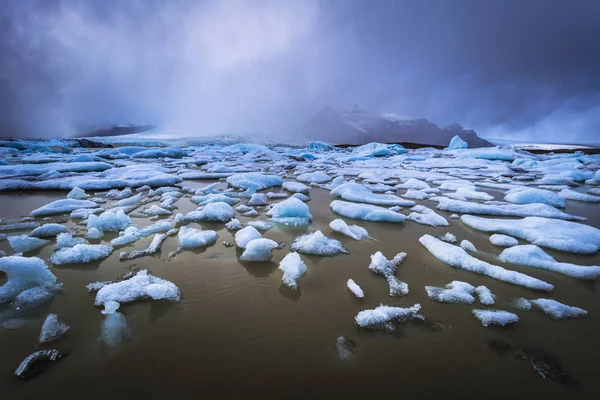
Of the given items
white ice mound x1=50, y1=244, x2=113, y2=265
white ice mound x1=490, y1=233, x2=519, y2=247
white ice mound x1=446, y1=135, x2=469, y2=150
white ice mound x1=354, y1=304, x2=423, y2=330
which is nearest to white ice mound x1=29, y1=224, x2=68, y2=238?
white ice mound x1=50, y1=244, x2=113, y2=265

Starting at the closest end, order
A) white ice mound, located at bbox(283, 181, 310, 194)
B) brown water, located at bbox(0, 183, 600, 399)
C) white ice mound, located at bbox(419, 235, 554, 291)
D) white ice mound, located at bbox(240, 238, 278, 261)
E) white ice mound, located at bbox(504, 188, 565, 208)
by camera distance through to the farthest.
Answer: brown water, located at bbox(0, 183, 600, 399) → white ice mound, located at bbox(419, 235, 554, 291) → white ice mound, located at bbox(240, 238, 278, 261) → white ice mound, located at bbox(504, 188, 565, 208) → white ice mound, located at bbox(283, 181, 310, 194)

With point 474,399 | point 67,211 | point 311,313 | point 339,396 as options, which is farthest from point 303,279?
point 67,211

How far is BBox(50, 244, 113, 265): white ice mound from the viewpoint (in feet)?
5.84

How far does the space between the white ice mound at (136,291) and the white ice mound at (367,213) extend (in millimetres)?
2130

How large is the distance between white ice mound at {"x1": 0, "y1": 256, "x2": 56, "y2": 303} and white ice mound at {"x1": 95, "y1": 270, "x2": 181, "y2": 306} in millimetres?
391

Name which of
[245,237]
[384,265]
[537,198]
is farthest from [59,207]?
[537,198]

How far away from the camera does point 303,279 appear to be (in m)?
1.67

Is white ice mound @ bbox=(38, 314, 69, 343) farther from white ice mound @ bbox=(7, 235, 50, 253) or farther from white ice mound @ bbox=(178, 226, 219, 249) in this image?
white ice mound @ bbox=(7, 235, 50, 253)

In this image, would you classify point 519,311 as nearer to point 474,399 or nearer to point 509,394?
point 509,394

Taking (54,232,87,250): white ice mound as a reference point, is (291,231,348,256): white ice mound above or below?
above

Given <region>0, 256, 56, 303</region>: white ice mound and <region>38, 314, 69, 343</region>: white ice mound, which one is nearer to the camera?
<region>38, 314, 69, 343</region>: white ice mound

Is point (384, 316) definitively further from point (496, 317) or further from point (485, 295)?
point (485, 295)

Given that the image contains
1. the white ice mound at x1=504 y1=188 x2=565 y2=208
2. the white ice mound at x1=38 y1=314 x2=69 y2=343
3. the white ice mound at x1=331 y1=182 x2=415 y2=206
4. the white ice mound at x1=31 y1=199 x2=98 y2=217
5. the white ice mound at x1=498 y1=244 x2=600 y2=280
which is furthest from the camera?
the white ice mound at x1=504 y1=188 x2=565 y2=208

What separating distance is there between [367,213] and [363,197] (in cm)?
80
